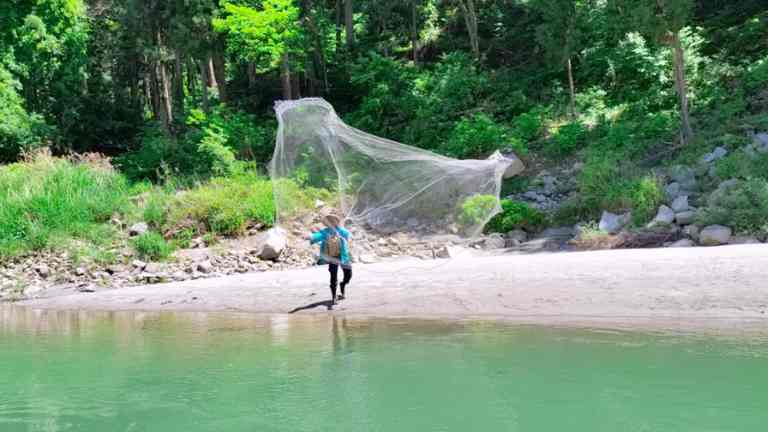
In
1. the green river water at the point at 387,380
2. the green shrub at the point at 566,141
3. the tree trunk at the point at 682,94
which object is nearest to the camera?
the green river water at the point at 387,380

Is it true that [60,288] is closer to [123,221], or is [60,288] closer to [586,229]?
[123,221]

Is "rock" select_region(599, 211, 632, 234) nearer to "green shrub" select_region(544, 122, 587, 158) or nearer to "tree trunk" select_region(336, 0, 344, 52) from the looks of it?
"green shrub" select_region(544, 122, 587, 158)

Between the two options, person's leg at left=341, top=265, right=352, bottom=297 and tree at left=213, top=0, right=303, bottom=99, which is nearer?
person's leg at left=341, top=265, right=352, bottom=297

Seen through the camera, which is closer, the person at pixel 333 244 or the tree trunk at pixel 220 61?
the person at pixel 333 244

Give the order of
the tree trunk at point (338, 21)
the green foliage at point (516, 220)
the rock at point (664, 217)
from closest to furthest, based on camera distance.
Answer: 1. the rock at point (664, 217)
2. the green foliage at point (516, 220)
3. the tree trunk at point (338, 21)

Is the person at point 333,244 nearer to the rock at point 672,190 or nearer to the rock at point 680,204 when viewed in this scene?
the rock at point 680,204

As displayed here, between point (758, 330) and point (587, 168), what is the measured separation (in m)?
8.48

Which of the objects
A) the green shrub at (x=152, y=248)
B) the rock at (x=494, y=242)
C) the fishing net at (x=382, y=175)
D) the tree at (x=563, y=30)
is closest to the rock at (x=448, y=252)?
the fishing net at (x=382, y=175)

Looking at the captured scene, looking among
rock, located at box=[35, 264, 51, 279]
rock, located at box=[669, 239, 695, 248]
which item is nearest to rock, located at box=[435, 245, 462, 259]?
rock, located at box=[669, 239, 695, 248]

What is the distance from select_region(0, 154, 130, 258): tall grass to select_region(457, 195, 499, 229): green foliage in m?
9.55

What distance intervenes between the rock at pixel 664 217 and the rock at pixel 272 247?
7.84 m

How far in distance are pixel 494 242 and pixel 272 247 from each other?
488 cm

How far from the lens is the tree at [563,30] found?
2197 cm

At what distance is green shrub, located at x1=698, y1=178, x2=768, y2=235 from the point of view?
1308 centimetres
